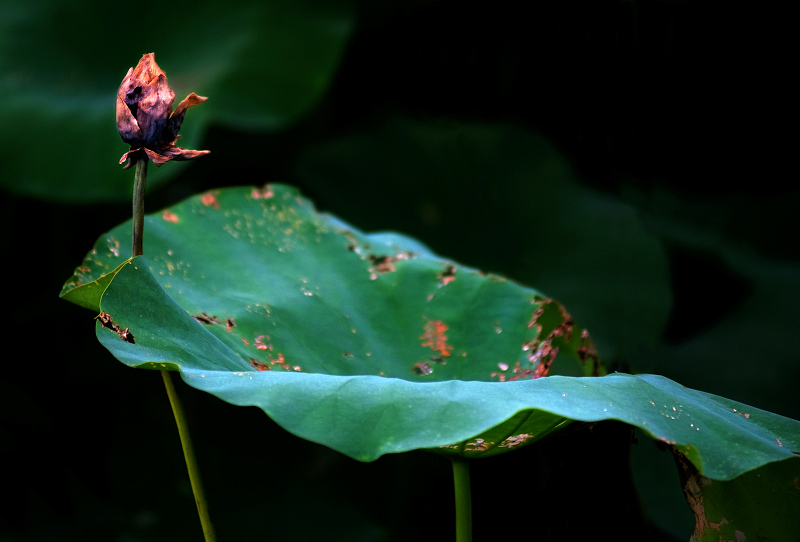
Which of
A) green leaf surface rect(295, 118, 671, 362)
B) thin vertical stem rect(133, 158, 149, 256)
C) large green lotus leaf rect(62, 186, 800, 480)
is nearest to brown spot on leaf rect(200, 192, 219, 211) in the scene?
large green lotus leaf rect(62, 186, 800, 480)

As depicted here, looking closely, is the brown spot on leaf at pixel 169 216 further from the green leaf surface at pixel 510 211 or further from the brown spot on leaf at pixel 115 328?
the green leaf surface at pixel 510 211

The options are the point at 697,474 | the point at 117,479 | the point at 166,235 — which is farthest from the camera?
the point at 117,479

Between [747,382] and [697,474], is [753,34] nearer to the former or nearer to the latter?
[747,382]

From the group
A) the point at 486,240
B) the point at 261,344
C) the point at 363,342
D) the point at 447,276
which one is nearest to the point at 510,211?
the point at 486,240

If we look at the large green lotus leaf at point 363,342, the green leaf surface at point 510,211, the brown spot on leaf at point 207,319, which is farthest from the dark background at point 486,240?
the brown spot on leaf at point 207,319

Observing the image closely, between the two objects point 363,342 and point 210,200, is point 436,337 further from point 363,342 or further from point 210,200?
point 210,200

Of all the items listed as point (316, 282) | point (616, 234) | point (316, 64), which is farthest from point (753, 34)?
point (316, 282)
